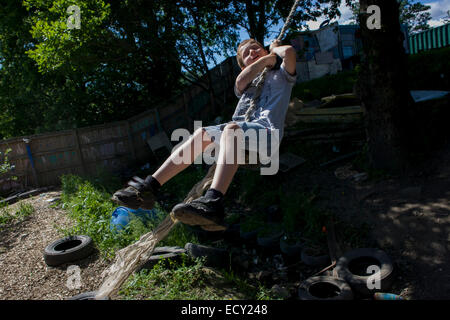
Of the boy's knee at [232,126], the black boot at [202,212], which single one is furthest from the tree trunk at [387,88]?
the black boot at [202,212]

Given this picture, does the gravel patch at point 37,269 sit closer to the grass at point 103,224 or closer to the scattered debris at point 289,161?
the grass at point 103,224

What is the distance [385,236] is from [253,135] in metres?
2.77

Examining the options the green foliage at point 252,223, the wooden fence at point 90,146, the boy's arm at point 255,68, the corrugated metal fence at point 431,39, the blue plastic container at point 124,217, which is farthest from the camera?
the corrugated metal fence at point 431,39

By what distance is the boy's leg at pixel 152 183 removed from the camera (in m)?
2.67

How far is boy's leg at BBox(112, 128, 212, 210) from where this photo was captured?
2.67 m

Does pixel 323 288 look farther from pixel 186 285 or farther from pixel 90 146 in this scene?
pixel 90 146

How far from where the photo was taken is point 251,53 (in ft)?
10.8

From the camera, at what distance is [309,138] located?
722cm

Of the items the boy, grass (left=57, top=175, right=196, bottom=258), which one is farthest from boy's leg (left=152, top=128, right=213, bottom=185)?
grass (left=57, top=175, right=196, bottom=258)

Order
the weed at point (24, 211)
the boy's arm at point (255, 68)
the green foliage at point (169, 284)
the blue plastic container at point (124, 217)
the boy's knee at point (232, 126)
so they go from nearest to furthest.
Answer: the boy's knee at point (232, 126) → the boy's arm at point (255, 68) → the green foliage at point (169, 284) → the blue plastic container at point (124, 217) → the weed at point (24, 211)

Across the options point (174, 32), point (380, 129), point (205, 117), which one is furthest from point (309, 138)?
point (205, 117)

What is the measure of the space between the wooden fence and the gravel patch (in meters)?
3.31

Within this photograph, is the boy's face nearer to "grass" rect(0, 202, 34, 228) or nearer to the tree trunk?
the tree trunk

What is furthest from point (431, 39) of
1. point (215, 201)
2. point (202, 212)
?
point (202, 212)
